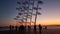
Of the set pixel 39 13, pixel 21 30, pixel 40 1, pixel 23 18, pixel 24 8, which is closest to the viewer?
pixel 40 1

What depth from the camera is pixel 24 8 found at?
155ft

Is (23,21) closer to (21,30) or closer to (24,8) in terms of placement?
(24,8)

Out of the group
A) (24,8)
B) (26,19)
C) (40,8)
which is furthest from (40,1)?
(26,19)

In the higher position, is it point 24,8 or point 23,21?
point 24,8

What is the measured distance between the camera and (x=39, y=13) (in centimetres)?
3322

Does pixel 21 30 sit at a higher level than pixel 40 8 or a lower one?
lower

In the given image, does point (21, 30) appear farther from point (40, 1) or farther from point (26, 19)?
point (26, 19)

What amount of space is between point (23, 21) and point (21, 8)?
586 centimetres

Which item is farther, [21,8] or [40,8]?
[21,8]

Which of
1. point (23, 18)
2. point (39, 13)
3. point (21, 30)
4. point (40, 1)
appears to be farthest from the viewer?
point (23, 18)

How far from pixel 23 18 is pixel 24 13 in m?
3.30

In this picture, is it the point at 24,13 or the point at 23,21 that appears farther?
the point at 23,21

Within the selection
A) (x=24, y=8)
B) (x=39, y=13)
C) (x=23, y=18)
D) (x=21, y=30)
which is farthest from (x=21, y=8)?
(x=39, y=13)

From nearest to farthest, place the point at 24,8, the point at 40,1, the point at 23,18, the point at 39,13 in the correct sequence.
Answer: the point at 40,1 → the point at 39,13 → the point at 24,8 → the point at 23,18
